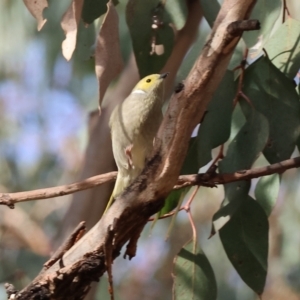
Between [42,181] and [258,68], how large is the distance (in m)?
2.15

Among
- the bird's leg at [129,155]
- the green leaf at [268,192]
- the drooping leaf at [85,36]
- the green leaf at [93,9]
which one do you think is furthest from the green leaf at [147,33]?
the green leaf at [268,192]

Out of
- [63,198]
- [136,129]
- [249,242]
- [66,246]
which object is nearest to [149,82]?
[136,129]

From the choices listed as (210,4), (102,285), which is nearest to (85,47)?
(210,4)

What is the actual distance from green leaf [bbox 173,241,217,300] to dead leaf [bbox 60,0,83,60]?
1.89 ft

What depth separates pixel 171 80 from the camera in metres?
1.90

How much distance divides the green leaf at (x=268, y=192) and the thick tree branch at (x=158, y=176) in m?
0.51

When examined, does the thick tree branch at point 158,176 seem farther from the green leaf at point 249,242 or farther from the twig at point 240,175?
the green leaf at point 249,242

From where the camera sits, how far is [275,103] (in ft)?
4.27

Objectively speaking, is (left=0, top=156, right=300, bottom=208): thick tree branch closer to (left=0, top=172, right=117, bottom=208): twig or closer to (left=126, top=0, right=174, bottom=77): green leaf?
(left=0, top=172, right=117, bottom=208): twig

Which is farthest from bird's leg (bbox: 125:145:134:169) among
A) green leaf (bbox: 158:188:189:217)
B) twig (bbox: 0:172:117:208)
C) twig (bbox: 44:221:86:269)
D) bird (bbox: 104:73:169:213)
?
twig (bbox: 44:221:86:269)

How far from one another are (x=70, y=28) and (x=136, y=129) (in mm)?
419

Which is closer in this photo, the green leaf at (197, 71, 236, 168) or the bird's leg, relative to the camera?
the green leaf at (197, 71, 236, 168)

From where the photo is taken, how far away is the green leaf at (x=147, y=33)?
4.40 ft

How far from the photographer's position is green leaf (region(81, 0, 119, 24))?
129 centimetres
